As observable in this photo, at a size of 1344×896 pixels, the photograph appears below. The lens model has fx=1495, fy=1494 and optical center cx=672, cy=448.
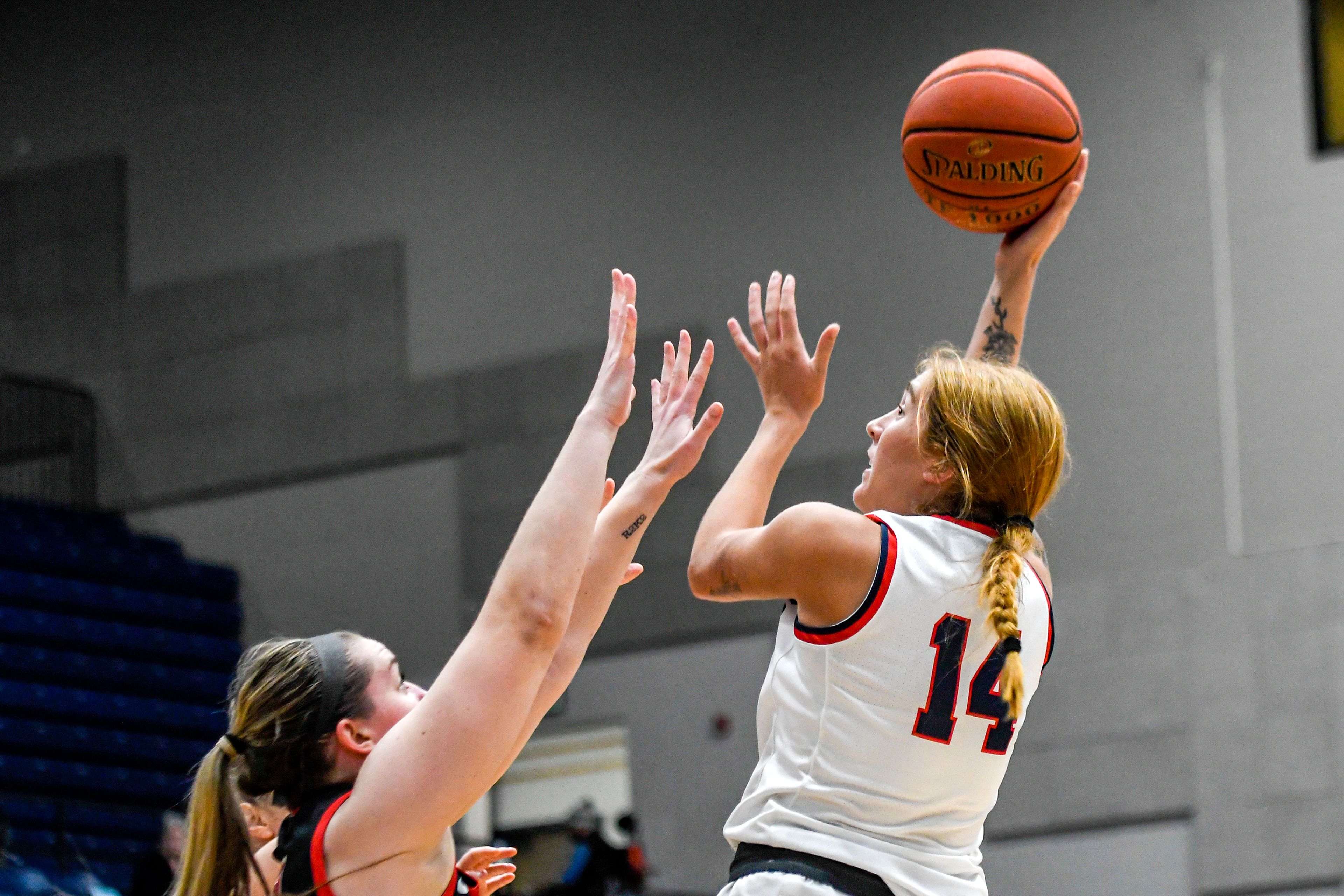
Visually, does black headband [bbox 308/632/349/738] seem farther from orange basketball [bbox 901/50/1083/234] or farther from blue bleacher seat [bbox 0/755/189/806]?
blue bleacher seat [bbox 0/755/189/806]

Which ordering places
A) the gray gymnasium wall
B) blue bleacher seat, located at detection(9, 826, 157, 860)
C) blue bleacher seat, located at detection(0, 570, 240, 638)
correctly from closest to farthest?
1. the gray gymnasium wall
2. blue bleacher seat, located at detection(9, 826, 157, 860)
3. blue bleacher seat, located at detection(0, 570, 240, 638)

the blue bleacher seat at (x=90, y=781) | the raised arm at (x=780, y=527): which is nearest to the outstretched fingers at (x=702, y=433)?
the raised arm at (x=780, y=527)

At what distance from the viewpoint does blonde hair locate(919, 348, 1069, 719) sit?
2125mm

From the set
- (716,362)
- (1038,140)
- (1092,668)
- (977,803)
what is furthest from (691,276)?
(977,803)

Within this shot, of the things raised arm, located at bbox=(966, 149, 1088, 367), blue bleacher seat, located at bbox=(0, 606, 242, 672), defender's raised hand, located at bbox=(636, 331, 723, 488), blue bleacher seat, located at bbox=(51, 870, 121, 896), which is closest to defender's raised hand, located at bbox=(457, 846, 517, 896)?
defender's raised hand, located at bbox=(636, 331, 723, 488)

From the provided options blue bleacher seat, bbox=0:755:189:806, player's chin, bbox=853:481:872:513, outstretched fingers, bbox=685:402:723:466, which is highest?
outstretched fingers, bbox=685:402:723:466

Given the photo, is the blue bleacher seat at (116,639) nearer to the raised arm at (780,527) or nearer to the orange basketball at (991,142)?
the orange basketball at (991,142)

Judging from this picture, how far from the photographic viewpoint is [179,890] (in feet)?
5.84

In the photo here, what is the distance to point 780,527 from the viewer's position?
206 centimetres

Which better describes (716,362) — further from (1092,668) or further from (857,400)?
(1092,668)

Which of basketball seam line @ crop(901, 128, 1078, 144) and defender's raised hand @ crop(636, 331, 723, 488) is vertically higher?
basketball seam line @ crop(901, 128, 1078, 144)

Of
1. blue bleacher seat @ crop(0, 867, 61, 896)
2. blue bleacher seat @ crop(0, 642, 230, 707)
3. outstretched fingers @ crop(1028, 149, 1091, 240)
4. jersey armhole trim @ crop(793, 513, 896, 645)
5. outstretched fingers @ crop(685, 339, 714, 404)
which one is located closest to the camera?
jersey armhole trim @ crop(793, 513, 896, 645)

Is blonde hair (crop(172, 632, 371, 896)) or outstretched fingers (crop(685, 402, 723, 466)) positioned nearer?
blonde hair (crop(172, 632, 371, 896))

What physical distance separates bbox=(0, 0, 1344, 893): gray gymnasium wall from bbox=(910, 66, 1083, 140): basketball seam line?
5.76m
